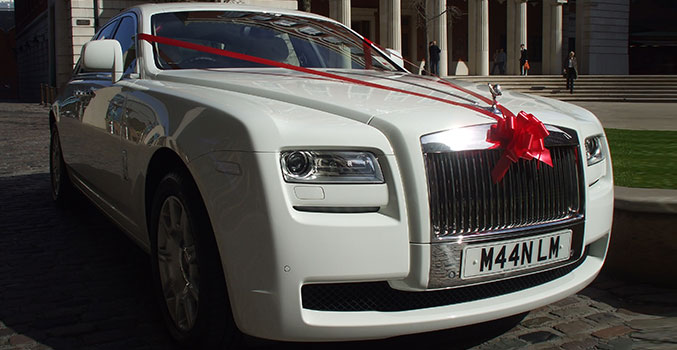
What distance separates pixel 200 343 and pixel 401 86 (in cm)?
149

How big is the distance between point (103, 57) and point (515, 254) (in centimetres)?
264

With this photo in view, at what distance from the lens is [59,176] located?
6.18m

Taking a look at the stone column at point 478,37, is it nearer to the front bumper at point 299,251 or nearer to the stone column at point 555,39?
the stone column at point 555,39

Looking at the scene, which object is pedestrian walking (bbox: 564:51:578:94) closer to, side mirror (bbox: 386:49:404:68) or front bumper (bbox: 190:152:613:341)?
side mirror (bbox: 386:49:404:68)

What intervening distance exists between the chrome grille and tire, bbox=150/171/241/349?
848mm

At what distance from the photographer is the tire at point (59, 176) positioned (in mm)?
6000

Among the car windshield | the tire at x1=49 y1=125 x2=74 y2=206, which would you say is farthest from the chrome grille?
the tire at x1=49 y1=125 x2=74 y2=206

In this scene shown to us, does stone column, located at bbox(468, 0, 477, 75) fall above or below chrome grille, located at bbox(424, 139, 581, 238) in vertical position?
above

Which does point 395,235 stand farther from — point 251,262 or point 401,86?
point 401,86

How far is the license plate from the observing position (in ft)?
8.35

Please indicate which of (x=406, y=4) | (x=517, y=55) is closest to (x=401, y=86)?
(x=517, y=55)

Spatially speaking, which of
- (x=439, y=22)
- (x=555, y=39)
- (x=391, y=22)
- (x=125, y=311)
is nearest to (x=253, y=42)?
(x=125, y=311)

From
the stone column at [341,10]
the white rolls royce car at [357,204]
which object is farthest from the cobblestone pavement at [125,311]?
the stone column at [341,10]

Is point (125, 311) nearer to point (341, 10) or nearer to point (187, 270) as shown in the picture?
point (187, 270)
